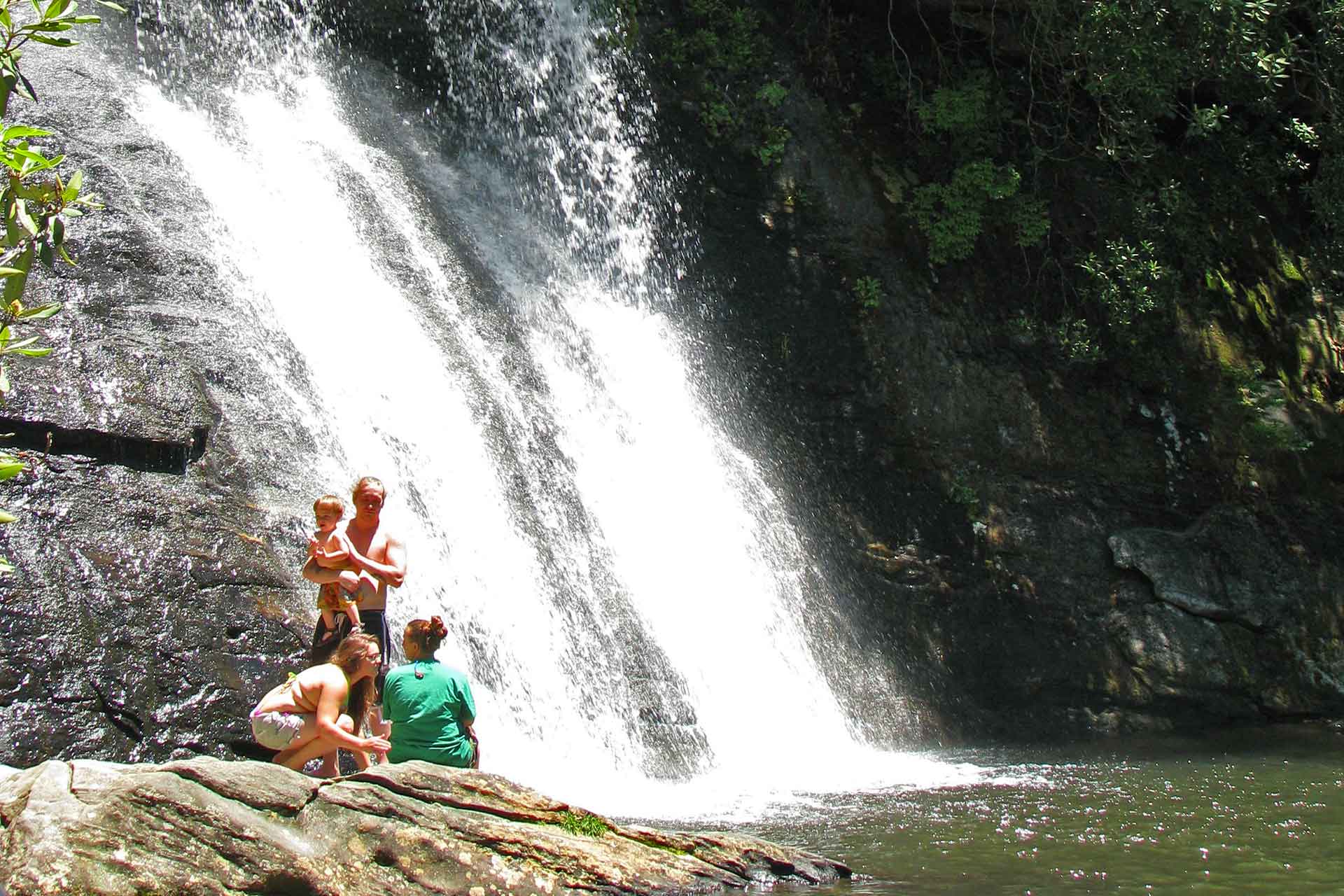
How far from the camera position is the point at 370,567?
18.5ft

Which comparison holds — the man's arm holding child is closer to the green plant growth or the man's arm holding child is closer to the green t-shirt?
the green t-shirt

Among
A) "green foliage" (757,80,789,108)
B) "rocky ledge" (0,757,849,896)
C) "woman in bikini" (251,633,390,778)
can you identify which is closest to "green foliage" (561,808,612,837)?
"rocky ledge" (0,757,849,896)

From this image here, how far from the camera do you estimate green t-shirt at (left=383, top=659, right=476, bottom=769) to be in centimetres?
491

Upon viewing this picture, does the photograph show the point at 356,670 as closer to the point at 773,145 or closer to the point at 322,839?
the point at 322,839

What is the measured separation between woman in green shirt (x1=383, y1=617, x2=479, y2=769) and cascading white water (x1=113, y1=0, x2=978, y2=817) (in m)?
1.78

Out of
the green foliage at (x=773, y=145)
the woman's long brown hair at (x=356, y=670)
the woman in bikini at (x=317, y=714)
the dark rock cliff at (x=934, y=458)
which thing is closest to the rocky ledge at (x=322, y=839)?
the woman in bikini at (x=317, y=714)

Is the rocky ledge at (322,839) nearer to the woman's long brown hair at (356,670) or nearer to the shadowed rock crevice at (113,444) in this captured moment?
the woman's long brown hair at (356,670)

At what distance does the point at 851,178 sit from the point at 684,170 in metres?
1.70

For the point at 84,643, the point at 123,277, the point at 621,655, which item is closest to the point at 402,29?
the point at 123,277

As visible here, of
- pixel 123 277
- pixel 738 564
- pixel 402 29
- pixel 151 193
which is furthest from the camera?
pixel 402 29

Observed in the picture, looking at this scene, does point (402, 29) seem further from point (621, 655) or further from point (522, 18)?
point (621, 655)

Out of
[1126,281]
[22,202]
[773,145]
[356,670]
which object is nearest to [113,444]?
[356,670]

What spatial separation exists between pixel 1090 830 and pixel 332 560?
3867 millimetres

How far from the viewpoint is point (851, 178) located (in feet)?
41.8
